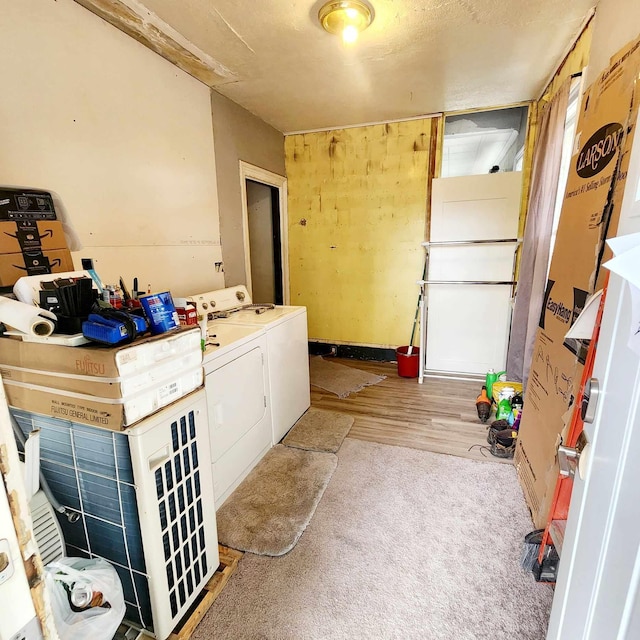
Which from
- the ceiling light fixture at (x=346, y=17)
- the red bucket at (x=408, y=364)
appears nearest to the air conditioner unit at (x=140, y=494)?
the ceiling light fixture at (x=346, y=17)

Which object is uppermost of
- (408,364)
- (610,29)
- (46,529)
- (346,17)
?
(346,17)

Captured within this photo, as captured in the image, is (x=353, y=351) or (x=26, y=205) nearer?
(x=26, y=205)

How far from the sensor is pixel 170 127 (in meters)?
2.38

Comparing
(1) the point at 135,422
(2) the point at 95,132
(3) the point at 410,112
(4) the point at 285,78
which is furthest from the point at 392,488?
(3) the point at 410,112

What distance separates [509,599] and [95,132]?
2.95 metres

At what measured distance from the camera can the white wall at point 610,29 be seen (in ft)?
4.90

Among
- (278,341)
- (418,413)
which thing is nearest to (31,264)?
(278,341)

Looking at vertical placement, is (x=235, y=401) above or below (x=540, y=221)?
below

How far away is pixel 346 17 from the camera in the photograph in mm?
1857

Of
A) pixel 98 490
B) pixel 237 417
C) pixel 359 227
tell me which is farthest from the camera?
pixel 359 227

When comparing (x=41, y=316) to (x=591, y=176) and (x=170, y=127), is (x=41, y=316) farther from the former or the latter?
(x=591, y=176)

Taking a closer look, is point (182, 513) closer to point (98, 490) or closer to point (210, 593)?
point (98, 490)

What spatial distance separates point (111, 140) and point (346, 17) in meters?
1.47

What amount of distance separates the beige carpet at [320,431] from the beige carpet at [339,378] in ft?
1.38
